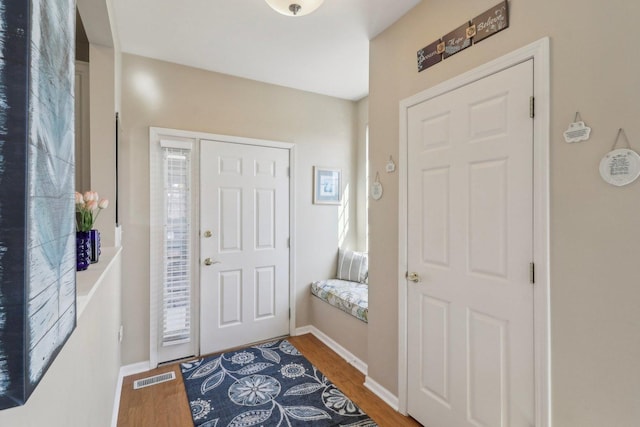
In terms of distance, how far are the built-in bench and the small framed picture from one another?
64 cm

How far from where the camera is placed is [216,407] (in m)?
2.13

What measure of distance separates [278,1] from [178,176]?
176cm

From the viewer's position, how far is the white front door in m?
2.92

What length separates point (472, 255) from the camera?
166 cm

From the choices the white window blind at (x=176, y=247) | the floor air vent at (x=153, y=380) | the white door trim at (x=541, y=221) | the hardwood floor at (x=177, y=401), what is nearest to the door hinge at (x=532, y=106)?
the white door trim at (x=541, y=221)

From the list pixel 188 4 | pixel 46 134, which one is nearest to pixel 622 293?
pixel 46 134

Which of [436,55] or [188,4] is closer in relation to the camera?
[436,55]

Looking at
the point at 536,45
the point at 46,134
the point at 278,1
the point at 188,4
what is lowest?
the point at 46,134

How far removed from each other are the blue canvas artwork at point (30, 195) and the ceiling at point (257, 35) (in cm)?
182

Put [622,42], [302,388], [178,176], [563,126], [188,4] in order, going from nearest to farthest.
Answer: [622,42], [563,126], [188,4], [302,388], [178,176]

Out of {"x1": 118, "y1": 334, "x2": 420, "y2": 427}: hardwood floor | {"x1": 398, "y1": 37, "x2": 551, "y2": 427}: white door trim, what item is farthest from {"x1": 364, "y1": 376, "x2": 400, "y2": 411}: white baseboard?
{"x1": 398, "y1": 37, "x2": 551, "y2": 427}: white door trim

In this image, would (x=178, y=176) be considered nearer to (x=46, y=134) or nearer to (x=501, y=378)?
(x=46, y=134)

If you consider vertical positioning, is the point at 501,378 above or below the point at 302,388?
above

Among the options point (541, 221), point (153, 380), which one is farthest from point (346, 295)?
point (541, 221)
